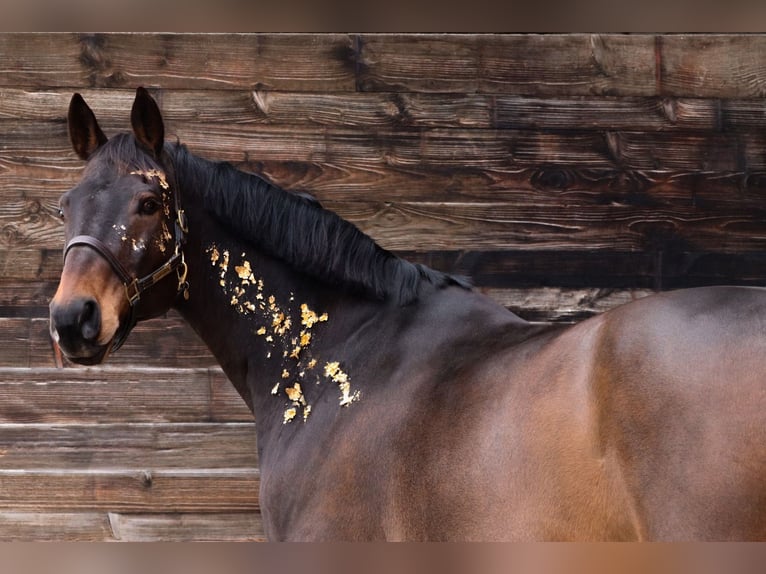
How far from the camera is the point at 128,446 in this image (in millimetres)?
3318

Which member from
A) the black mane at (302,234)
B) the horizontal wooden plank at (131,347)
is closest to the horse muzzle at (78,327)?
the black mane at (302,234)

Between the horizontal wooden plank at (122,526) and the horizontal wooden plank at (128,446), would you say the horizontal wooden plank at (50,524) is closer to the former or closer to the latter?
the horizontal wooden plank at (122,526)

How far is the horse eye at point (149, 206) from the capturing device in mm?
2352

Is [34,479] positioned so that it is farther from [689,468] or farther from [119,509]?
[689,468]

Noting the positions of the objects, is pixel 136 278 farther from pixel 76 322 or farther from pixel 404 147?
pixel 404 147

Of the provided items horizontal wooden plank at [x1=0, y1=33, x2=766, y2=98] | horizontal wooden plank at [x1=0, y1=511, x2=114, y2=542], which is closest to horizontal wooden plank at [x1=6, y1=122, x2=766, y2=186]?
horizontal wooden plank at [x1=0, y1=33, x2=766, y2=98]

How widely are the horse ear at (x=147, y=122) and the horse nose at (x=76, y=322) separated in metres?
0.56

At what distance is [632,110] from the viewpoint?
10.7ft

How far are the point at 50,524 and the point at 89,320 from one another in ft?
5.10

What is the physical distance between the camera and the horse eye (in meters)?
2.35

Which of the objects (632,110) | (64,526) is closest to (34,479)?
(64,526)

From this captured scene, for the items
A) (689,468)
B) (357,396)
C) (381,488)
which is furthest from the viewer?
(357,396)

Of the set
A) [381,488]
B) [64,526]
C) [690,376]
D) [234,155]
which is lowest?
[64,526]

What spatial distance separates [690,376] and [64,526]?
2745mm
